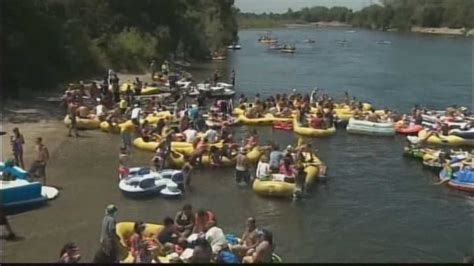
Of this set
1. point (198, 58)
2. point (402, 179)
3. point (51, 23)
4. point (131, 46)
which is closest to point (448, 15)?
point (198, 58)

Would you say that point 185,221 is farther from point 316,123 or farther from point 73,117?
point 316,123

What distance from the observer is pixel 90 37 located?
1965 inches

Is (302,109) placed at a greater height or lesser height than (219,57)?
greater

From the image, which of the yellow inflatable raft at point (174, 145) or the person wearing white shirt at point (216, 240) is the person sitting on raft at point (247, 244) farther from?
the yellow inflatable raft at point (174, 145)

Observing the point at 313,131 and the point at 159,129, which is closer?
the point at 159,129

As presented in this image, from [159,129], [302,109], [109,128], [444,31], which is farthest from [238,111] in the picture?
[444,31]

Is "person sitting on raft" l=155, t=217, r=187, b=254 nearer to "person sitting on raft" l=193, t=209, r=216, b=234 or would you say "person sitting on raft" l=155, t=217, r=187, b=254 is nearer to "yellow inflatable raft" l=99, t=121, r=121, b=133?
"person sitting on raft" l=193, t=209, r=216, b=234

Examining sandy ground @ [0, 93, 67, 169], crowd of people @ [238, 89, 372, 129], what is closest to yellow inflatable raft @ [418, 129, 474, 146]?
crowd of people @ [238, 89, 372, 129]

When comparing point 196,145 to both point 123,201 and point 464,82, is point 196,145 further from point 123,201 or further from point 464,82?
point 464,82

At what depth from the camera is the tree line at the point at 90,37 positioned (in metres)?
34.6

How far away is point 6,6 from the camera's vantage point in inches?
1350

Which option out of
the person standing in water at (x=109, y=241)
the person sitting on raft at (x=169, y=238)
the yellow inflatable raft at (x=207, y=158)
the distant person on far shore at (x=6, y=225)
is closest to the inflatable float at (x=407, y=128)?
the yellow inflatable raft at (x=207, y=158)

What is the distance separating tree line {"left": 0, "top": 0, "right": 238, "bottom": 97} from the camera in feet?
113

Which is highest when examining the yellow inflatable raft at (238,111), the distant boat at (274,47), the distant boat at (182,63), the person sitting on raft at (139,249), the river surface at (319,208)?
the person sitting on raft at (139,249)
